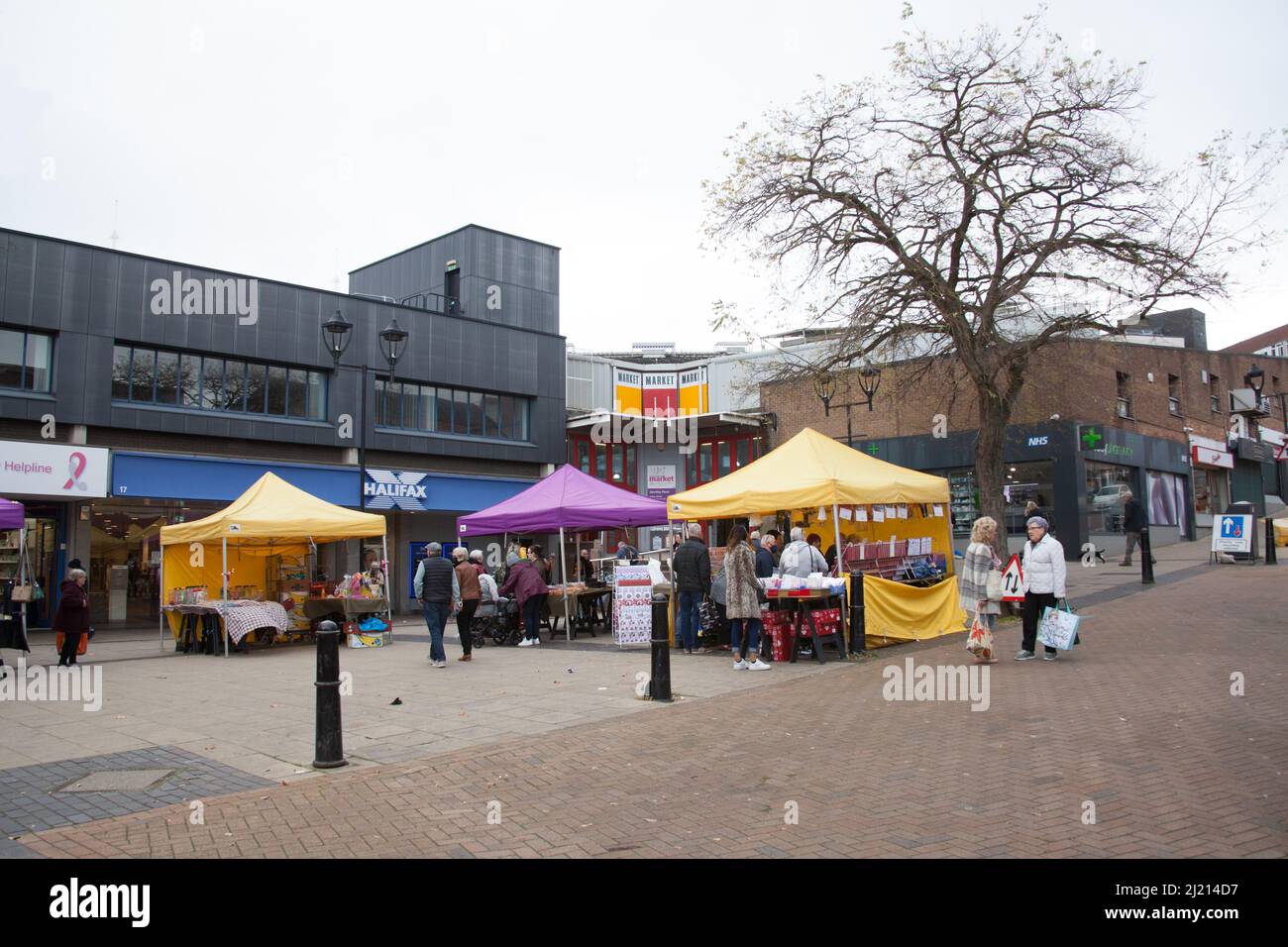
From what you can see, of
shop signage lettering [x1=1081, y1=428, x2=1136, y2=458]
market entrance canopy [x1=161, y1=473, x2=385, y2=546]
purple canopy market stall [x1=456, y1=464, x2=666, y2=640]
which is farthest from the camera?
shop signage lettering [x1=1081, y1=428, x2=1136, y2=458]

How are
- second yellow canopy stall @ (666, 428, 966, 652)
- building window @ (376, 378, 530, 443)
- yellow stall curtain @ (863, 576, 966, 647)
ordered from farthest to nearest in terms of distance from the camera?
building window @ (376, 378, 530, 443) → second yellow canopy stall @ (666, 428, 966, 652) → yellow stall curtain @ (863, 576, 966, 647)

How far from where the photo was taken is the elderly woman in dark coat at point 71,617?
1301cm

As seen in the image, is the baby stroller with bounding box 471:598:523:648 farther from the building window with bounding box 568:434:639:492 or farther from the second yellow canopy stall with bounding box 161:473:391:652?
the building window with bounding box 568:434:639:492

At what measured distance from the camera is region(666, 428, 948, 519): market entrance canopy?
12.8m

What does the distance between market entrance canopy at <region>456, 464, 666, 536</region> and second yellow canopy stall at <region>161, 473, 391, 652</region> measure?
2.21 m

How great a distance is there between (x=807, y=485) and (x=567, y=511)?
513 cm

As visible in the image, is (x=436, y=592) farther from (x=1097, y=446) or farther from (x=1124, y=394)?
(x=1124, y=394)

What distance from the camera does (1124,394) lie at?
31281 mm

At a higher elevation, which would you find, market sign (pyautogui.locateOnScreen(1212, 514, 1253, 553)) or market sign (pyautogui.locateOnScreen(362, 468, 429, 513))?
market sign (pyautogui.locateOnScreen(362, 468, 429, 513))

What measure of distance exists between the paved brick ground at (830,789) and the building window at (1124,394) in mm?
24509

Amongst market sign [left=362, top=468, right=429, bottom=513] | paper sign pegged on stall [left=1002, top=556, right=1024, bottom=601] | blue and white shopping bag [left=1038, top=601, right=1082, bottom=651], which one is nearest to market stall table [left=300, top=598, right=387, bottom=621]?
market sign [left=362, top=468, right=429, bottom=513]

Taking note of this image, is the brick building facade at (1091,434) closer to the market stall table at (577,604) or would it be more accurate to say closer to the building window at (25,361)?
the market stall table at (577,604)

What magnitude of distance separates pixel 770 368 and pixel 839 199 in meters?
3.82
